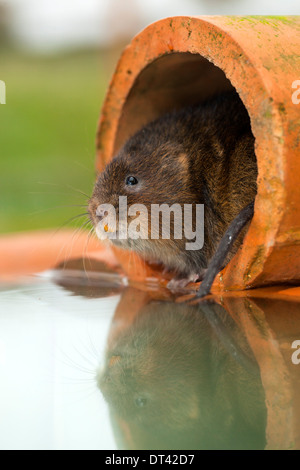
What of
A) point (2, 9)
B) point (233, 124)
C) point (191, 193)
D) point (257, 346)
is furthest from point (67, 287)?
point (2, 9)

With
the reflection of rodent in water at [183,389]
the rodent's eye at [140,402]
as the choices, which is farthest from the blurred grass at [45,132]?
the rodent's eye at [140,402]

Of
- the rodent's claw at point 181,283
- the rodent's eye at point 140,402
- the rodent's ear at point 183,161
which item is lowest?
the rodent's eye at point 140,402

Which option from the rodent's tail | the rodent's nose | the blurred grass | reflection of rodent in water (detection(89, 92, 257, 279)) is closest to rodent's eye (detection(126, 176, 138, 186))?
reflection of rodent in water (detection(89, 92, 257, 279))

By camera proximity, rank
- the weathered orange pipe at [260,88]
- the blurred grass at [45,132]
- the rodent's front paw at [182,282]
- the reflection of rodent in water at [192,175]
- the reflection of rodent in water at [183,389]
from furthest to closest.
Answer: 1. the blurred grass at [45,132]
2. the rodent's front paw at [182,282]
3. the reflection of rodent in water at [192,175]
4. the weathered orange pipe at [260,88]
5. the reflection of rodent in water at [183,389]

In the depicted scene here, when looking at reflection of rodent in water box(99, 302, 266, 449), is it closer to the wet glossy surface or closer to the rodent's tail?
the wet glossy surface

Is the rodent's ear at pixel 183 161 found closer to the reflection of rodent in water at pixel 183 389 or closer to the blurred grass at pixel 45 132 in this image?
the reflection of rodent in water at pixel 183 389

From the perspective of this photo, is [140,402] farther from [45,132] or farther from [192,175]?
[45,132]
